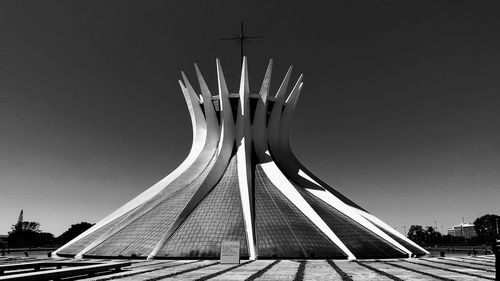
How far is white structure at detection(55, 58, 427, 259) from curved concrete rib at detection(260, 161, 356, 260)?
0.08 meters

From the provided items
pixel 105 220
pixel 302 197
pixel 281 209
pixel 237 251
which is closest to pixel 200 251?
pixel 237 251

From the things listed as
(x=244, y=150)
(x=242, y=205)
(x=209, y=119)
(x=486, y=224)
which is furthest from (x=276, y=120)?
(x=486, y=224)

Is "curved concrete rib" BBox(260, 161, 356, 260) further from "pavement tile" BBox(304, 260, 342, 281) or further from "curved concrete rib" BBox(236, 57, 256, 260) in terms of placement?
"pavement tile" BBox(304, 260, 342, 281)

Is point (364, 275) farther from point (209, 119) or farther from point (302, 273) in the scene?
point (209, 119)

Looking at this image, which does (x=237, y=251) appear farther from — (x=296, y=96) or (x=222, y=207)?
(x=296, y=96)

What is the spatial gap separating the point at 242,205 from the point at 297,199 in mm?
4371

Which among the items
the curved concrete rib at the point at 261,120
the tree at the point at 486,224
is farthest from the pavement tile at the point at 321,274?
the tree at the point at 486,224

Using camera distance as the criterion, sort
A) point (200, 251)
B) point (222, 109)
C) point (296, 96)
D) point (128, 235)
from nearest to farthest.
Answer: point (200, 251) < point (128, 235) < point (222, 109) < point (296, 96)

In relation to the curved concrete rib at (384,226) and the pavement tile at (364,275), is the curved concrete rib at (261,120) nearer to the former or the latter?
the curved concrete rib at (384,226)

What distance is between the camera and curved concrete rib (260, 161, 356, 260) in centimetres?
2410

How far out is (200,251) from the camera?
23.0m

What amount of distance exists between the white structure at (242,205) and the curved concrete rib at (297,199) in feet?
0.26

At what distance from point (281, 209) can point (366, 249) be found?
6477 mm

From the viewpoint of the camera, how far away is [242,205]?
89.8 ft
